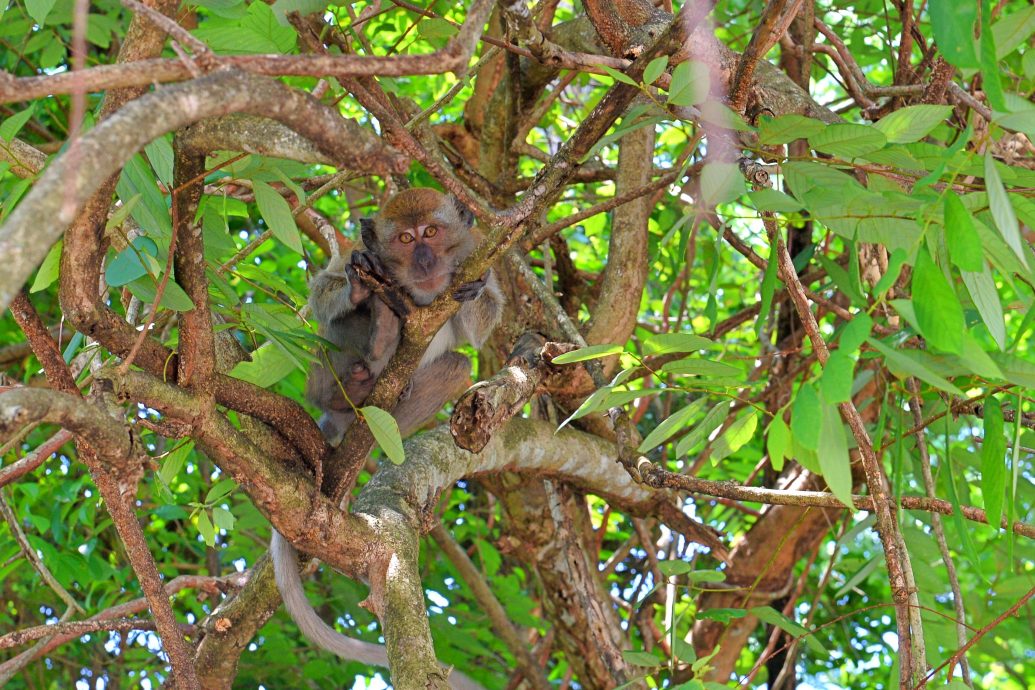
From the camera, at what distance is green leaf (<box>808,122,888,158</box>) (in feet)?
7.79

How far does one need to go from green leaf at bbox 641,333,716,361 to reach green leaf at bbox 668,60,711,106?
60cm

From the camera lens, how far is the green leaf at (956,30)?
1.68 m

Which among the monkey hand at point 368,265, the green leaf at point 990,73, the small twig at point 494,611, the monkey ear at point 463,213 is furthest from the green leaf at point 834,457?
the small twig at point 494,611

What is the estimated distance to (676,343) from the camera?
2666 millimetres

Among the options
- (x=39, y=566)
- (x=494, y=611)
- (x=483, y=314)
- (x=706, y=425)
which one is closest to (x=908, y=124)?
(x=706, y=425)

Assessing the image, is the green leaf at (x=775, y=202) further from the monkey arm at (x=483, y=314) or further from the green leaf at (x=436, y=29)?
the monkey arm at (x=483, y=314)

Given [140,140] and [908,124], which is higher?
[908,124]

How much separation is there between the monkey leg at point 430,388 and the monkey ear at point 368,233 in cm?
66

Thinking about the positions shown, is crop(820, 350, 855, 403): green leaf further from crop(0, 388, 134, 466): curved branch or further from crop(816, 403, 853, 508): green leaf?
crop(0, 388, 134, 466): curved branch

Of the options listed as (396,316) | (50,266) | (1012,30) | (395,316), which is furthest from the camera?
(395,316)

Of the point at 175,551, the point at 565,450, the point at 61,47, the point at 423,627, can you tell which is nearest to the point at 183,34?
the point at 423,627

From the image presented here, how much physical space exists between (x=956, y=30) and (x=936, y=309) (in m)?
0.46

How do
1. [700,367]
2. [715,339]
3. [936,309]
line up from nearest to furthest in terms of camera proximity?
[936,309] → [700,367] → [715,339]

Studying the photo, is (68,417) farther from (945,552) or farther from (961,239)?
(945,552)
